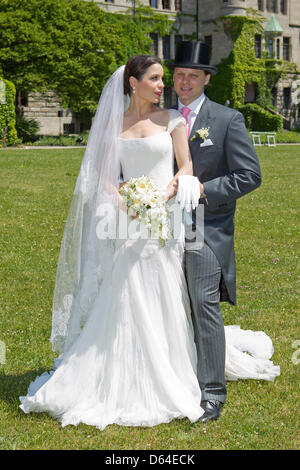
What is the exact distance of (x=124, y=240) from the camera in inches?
182

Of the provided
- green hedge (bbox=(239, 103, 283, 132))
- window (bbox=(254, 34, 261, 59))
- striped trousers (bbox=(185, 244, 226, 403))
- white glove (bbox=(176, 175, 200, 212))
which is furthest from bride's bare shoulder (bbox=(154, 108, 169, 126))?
window (bbox=(254, 34, 261, 59))

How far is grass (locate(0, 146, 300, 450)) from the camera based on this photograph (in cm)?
420

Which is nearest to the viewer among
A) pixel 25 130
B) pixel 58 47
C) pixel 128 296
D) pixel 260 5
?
pixel 128 296

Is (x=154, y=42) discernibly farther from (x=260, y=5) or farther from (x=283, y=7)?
(x=283, y=7)

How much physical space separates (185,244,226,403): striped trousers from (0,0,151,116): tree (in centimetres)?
3280

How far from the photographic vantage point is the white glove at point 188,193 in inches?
162

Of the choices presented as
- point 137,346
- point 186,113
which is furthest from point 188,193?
point 137,346

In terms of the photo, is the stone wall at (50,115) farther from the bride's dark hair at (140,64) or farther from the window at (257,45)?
the bride's dark hair at (140,64)

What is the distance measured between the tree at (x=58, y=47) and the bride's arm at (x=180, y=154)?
32.5 metres

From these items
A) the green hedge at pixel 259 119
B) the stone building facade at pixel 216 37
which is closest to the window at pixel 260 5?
the stone building facade at pixel 216 37

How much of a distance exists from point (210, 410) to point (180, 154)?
6.27 feet

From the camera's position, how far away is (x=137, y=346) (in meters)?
4.46
